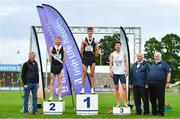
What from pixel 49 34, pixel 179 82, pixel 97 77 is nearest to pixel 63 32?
pixel 49 34

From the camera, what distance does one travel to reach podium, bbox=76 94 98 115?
13.2 m

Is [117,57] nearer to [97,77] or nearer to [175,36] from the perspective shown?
[97,77]

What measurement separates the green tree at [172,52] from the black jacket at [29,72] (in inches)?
3040

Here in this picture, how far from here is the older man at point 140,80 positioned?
45.6 ft

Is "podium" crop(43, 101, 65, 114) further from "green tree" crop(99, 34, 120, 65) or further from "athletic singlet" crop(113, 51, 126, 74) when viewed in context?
"green tree" crop(99, 34, 120, 65)

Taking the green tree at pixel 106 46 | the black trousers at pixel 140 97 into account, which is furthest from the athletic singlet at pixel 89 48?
the green tree at pixel 106 46

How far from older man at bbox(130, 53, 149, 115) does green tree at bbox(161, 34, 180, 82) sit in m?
76.3

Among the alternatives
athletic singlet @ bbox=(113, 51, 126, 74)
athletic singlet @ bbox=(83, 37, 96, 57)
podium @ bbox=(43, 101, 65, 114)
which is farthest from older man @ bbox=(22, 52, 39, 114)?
athletic singlet @ bbox=(113, 51, 126, 74)

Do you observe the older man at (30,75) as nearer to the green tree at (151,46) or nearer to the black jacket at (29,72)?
the black jacket at (29,72)

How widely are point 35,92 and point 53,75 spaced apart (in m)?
0.81

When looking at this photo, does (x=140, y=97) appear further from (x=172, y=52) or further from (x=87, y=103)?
(x=172, y=52)

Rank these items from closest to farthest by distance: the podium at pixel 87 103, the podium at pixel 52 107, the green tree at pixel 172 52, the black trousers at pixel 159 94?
the podium at pixel 87 103 → the podium at pixel 52 107 → the black trousers at pixel 159 94 → the green tree at pixel 172 52

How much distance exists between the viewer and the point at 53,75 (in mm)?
13594

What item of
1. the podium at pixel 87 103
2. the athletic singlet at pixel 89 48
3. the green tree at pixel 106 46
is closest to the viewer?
the podium at pixel 87 103
